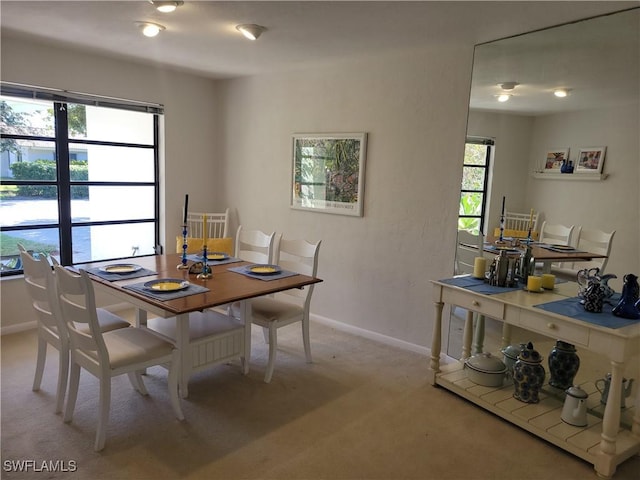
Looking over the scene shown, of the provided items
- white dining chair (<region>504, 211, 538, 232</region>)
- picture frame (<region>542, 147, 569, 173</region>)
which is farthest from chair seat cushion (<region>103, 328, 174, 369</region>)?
picture frame (<region>542, 147, 569, 173</region>)

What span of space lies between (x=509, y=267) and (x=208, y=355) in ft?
6.36

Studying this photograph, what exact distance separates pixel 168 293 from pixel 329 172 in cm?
206

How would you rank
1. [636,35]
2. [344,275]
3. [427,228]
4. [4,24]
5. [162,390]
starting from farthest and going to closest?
[344,275]
[427,228]
[4,24]
[162,390]
[636,35]

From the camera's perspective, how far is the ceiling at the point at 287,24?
100 inches

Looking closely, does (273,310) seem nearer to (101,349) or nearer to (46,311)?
(101,349)

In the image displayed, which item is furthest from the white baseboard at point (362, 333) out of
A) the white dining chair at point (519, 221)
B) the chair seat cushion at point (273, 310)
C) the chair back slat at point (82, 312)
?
the chair back slat at point (82, 312)

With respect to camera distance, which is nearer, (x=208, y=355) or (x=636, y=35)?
(x=636, y=35)

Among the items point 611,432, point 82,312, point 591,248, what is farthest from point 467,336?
point 82,312

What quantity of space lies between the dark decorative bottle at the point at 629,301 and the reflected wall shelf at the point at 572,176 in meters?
0.68

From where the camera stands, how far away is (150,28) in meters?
2.99

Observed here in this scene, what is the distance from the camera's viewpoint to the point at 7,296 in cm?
375

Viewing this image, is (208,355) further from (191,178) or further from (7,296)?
(191,178)

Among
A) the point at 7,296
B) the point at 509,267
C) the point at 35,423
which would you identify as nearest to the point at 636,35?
the point at 509,267

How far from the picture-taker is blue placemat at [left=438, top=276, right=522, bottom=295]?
273cm
